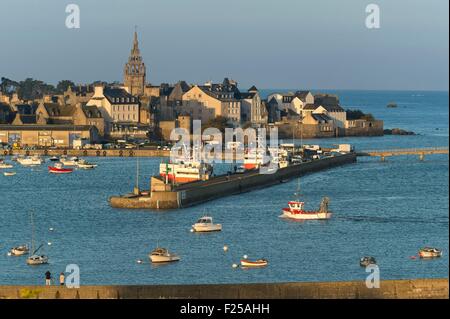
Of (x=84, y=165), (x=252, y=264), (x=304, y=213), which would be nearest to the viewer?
(x=252, y=264)

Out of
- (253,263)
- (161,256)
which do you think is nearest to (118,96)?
(161,256)

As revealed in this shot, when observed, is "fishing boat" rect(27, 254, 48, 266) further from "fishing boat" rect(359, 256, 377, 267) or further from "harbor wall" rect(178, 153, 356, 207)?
"harbor wall" rect(178, 153, 356, 207)

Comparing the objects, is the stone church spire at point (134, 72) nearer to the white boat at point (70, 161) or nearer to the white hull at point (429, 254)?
the white boat at point (70, 161)

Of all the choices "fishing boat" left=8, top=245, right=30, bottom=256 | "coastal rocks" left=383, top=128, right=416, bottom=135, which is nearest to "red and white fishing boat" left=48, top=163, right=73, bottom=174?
"fishing boat" left=8, top=245, right=30, bottom=256

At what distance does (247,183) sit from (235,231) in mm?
11963

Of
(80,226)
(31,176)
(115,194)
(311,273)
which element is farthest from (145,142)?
(311,273)

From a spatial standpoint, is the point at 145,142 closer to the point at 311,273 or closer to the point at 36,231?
the point at 36,231

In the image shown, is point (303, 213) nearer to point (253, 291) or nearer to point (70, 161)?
point (253, 291)

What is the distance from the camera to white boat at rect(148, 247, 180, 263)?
88.8ft

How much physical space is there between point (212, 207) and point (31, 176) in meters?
14.1

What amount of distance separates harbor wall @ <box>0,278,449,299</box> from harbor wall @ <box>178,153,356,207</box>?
1698cm

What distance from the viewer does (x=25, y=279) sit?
2512cm

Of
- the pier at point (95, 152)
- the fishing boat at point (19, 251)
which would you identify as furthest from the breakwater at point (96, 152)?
the fishing boat at point (19, 251)

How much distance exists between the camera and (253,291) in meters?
20.6
